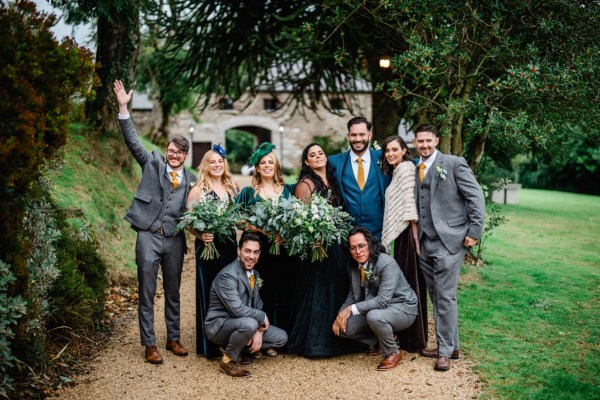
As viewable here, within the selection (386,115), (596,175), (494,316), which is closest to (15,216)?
(494,316)

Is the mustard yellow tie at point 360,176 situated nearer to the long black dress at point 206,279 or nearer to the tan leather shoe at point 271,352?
the long black dress at point 206,279

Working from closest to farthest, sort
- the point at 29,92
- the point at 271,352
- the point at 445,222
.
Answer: the point at 29,92 → the point at 445,222 → the point at 271,352

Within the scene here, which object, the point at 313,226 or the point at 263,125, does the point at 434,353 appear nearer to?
the point at 313,226

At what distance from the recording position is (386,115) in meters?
11.8

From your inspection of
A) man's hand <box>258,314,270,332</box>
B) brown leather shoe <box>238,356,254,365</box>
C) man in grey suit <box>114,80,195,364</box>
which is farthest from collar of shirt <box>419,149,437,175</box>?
brown leather shoe <box>238,356,254,365</box>

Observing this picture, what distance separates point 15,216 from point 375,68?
8014mm

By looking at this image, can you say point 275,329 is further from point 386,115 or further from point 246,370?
point 386,115

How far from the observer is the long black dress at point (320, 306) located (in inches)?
211

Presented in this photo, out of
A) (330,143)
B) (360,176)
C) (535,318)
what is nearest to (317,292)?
(360,176)

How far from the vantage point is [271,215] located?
5.11m

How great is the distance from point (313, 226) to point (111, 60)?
7363mm

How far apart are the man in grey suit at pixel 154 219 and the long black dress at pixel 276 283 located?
73cm

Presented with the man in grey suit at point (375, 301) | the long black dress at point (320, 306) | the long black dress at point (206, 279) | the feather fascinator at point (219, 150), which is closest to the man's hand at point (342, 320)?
the man in grey suit at point (375, 301)

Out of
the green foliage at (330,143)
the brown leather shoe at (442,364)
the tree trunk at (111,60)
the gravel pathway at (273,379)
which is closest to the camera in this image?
the gravel pathway at (273,379)
